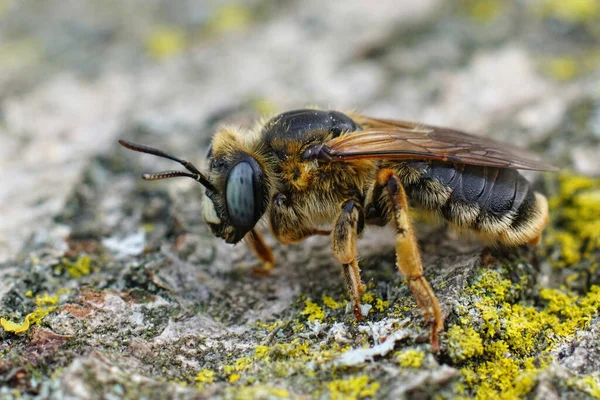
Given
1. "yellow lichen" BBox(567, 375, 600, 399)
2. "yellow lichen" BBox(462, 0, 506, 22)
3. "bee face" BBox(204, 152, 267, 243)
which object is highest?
"yellow lichen" BBox(462, 0, 506, 22)

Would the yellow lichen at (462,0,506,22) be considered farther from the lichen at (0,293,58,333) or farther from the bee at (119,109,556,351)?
the lichen at (0,293,58,333)

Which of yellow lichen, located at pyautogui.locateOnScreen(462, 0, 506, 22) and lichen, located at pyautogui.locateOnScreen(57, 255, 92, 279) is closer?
lichen, located at pyautogui.locateOnScreen(57, 255, 92, 279)

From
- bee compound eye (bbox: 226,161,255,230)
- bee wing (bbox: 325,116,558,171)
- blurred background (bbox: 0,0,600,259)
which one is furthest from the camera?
blurred background (bbox: 0,0,600,259)

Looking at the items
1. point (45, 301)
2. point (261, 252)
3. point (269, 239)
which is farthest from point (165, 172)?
point (269, 239)

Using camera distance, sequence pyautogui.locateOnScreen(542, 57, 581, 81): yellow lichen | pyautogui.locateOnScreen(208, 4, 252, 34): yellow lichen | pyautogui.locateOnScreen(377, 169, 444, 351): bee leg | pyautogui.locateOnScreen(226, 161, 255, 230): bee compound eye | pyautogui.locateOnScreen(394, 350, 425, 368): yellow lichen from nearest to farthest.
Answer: pyautogui.locateOnScreen(394, 350, 425, 368): yellow lichen
pyautogui.locateOnScreen(377, 169, 444, 351): bee leg
pyautogui.locateOnScreen(226, 161, 255, 230): bee compound eye
pyautogui.locateOnScreen(542, 57, 581, 81): yellow lichen
pyautogui.locateOnScreen(208, 4, 252, 34): yellow lichen

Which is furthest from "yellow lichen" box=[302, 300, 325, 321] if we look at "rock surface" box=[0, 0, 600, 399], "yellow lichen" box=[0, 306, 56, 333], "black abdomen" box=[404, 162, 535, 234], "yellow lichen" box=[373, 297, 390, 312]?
"yellow lichen" box=[0, 306, 56, 333]

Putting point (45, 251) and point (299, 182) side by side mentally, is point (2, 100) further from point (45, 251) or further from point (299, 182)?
point (299, 182)
